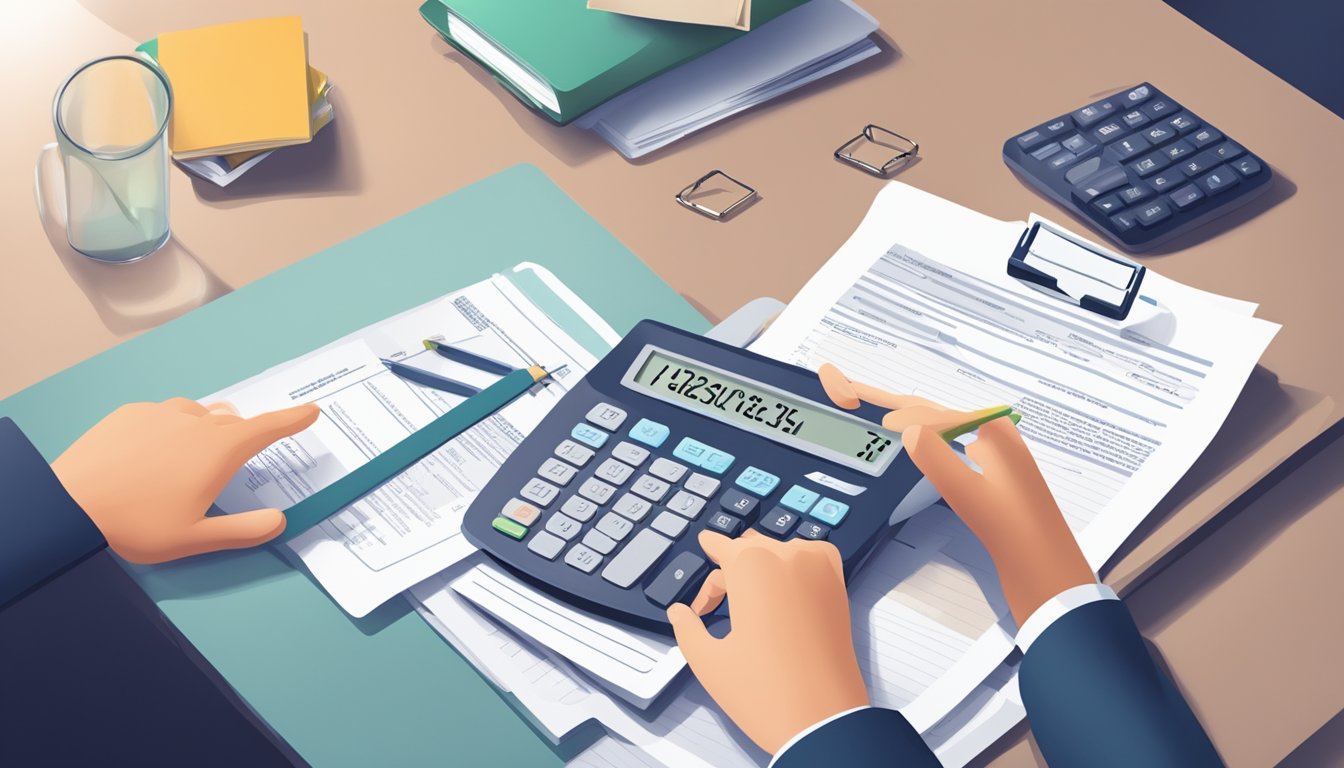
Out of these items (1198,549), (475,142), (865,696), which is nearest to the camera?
(865,696)

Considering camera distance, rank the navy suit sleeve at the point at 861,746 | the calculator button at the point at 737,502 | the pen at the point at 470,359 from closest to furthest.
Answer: the navy suit sleeve at the point at 861,746
the calculator button at the point at 737,502
the pen at the point at 470,359

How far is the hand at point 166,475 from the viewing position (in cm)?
68

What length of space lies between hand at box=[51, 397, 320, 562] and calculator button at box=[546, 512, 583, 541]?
0.51ft

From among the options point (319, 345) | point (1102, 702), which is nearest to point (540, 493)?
point (319, 345)

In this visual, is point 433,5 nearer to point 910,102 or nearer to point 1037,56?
point 910,102

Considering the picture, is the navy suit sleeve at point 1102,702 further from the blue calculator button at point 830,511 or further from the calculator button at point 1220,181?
the calculator button at point 1220,181

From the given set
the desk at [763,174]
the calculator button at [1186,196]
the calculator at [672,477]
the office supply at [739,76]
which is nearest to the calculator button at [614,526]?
the calculator at [672,477]

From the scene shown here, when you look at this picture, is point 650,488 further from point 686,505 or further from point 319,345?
point 319,345

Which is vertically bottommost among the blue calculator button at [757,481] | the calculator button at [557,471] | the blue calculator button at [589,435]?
the calculator button at [557,471]

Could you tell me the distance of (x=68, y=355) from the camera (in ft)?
2.66

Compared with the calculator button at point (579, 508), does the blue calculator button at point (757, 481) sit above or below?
above

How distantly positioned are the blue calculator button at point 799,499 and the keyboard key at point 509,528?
0.15 m

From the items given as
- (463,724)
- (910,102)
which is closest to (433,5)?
(910,102)

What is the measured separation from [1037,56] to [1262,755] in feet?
2.08
